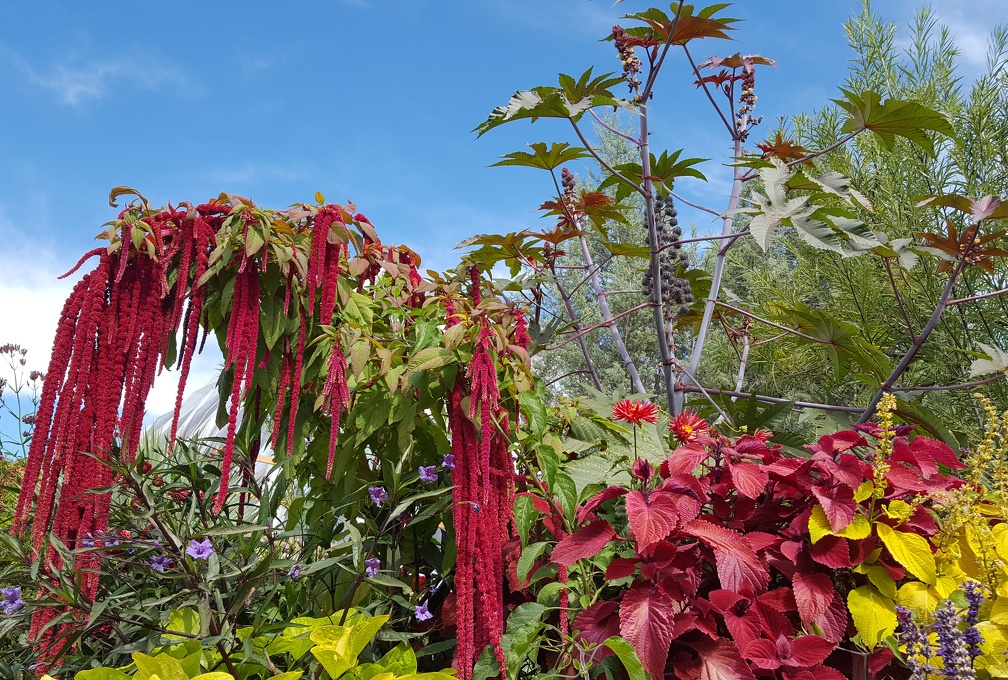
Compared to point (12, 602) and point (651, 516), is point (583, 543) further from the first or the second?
point (12, 602)

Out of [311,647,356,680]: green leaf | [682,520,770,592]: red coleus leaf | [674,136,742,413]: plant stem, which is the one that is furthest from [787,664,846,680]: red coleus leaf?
[674,136,742,413]: plant stem

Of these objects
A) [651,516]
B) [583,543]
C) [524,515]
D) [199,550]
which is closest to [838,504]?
[651,516]

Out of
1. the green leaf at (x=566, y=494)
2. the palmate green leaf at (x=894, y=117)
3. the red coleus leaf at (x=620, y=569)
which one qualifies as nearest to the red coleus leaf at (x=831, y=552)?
the red coleus leaf at (x=620, y=569)

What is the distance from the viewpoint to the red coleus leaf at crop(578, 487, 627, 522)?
1.56 m

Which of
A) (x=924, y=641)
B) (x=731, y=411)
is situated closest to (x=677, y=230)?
(x=731, y=411)

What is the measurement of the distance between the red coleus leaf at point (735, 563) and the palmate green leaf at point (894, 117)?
5.34ft

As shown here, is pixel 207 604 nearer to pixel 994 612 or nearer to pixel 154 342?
pixel 154 342

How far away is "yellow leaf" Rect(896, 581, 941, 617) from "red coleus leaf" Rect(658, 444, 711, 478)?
17.8 inches

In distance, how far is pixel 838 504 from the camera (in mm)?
1478

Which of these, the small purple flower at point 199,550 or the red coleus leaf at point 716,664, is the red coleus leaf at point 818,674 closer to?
the red coleus leaf at point 716,664

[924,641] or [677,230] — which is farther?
[677,230]

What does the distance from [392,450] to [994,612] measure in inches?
51.5

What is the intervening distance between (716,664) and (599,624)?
23cm

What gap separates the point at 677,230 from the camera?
3.26 m
